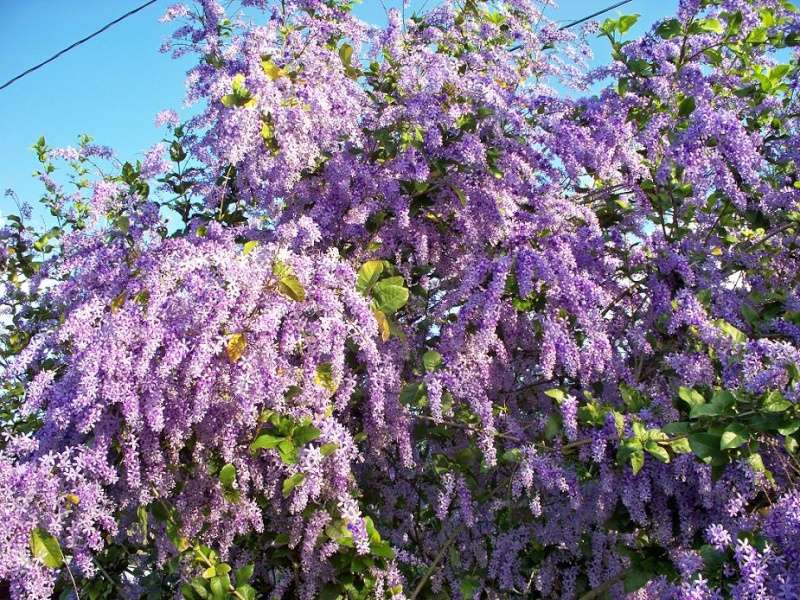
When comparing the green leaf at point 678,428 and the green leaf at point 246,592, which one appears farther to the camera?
the green leaf at point 246,592

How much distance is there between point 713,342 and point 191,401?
2.18 meters

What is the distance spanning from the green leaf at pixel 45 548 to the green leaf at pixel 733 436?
91.4 inches

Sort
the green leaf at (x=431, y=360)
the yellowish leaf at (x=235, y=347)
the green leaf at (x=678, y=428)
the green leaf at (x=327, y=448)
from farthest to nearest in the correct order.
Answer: the green leaf at (x=431, y=360) → the green leaf at (x=327, y=448) → the yellowish leaf at (x=235, y=347) → the green leaf at (x=678, y=428)

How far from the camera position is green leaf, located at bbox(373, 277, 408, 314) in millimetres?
3342

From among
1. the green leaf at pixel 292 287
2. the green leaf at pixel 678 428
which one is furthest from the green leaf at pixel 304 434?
the green leaf at pixel 678 428

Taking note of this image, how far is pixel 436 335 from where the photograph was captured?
4.17 meters

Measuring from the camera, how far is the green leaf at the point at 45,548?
8.77 feet

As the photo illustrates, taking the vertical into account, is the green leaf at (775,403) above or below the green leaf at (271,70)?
below

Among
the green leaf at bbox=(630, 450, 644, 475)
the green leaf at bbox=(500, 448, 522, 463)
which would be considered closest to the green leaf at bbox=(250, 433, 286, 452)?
the green leaf at bbox=(500, 448, 522, 463)

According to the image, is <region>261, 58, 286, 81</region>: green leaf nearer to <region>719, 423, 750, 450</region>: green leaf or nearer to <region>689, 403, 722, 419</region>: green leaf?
<region>689, 403, 722, 419</region>: green leaf

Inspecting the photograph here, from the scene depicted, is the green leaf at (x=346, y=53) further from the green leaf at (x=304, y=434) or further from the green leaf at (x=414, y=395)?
the green leaf at (x=304, y=434)

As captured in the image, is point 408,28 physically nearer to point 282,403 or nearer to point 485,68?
point 485,68

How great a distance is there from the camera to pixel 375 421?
358 cm

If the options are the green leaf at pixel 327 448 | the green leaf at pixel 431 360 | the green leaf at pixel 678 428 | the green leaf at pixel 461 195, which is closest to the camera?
the green leaf at pixel 678 428
